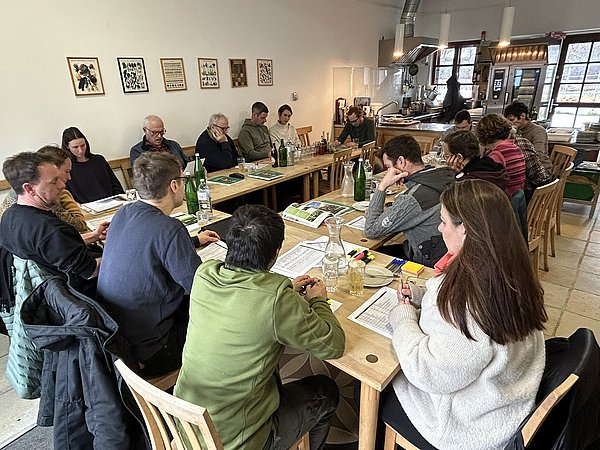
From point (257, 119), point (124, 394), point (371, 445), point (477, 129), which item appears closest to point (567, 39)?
point (477, 129)

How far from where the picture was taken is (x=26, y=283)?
151 centimetres

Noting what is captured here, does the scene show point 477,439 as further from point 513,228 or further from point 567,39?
point 567,39

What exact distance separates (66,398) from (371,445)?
1.03 m

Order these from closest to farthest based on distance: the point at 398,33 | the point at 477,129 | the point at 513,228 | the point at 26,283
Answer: the point at 513,228 → the point at 26,283 → the point at 477,129 → the point at 398,33

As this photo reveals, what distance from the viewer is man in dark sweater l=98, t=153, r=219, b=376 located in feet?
4.49

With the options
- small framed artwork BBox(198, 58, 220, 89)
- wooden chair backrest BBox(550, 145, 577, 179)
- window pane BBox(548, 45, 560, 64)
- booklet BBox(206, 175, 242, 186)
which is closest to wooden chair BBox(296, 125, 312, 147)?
small framed artwork BBox(198, 58, 220, 89)

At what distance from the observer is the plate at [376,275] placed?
5.06 ft

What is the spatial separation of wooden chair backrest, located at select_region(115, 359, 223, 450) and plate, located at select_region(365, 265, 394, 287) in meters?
0.85

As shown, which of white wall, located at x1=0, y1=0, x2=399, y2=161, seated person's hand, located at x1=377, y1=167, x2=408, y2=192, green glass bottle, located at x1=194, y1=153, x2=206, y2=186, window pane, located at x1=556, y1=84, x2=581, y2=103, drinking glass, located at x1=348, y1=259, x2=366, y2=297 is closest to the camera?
drinking glass, located at x1=348, y1=259, x2=366, y2=297

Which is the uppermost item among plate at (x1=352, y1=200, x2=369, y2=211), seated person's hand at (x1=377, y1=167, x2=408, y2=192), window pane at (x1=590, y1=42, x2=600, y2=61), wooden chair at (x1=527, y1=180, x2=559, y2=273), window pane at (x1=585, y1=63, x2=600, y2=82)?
window pane at (x1=590, y1=42, x2=600, y2=61)

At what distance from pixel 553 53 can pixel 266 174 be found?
5.85 metres

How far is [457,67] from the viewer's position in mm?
7488

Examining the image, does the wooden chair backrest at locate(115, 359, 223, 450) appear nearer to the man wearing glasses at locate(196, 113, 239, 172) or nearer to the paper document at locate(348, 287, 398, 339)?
the paper document at locate(348, 287, 398, 339)

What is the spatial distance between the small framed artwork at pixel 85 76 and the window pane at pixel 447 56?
6.50m
